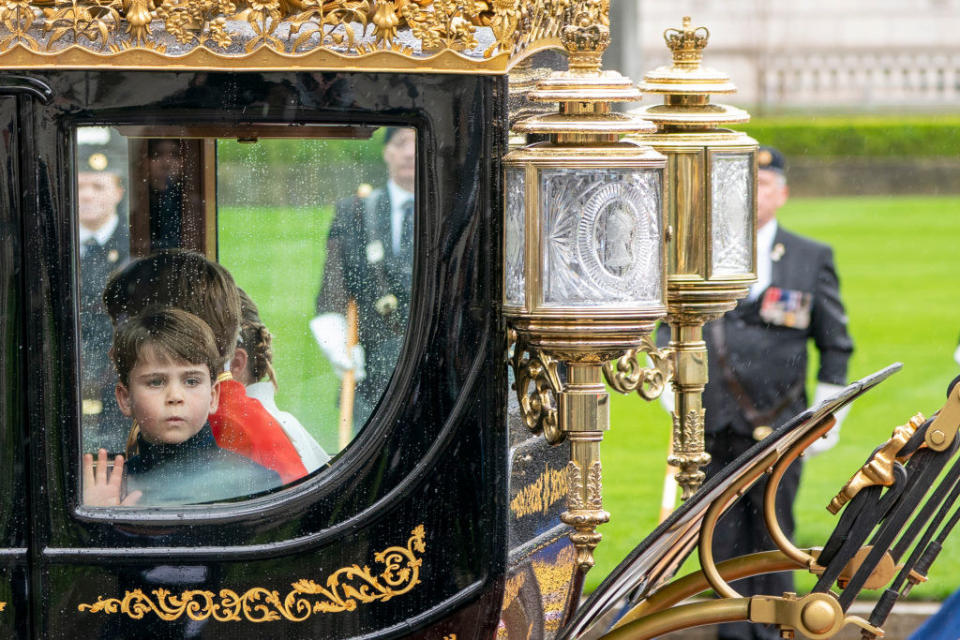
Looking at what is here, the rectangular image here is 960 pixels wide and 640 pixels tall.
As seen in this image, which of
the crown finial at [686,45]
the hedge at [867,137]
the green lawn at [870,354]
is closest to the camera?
the crown finial at [686,45]

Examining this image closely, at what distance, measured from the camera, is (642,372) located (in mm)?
2930

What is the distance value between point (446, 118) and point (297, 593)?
0.76 m

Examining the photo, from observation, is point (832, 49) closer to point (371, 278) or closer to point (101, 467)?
point (371, 278)

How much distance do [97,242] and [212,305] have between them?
0.64ft

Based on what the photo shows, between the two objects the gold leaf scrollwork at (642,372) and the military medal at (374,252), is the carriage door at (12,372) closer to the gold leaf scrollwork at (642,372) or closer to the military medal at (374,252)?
the military medal at (374,252)

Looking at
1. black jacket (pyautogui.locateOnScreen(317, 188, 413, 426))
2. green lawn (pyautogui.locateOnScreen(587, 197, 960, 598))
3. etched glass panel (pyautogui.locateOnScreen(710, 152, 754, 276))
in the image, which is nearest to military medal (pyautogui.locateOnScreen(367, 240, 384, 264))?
black jacket (pyautogui.locateOnScreen(317, 188, 413, 426))

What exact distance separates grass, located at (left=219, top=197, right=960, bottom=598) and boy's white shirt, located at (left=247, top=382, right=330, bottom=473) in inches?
0.5

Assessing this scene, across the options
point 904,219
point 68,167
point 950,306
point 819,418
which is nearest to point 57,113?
point 68,167

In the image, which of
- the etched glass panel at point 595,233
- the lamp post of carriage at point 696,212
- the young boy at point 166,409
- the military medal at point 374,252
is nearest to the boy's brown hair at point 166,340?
the young boy at point 166,409

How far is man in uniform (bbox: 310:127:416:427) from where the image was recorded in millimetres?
2535

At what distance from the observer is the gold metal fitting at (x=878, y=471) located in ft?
8.27

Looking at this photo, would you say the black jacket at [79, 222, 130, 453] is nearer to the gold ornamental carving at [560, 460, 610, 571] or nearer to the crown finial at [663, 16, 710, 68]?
the gold ornamental carving at [560, 460, 610, 571]

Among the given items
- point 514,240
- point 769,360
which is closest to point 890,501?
point 514,240

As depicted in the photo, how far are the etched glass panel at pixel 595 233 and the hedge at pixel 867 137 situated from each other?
15.4 meters
